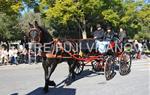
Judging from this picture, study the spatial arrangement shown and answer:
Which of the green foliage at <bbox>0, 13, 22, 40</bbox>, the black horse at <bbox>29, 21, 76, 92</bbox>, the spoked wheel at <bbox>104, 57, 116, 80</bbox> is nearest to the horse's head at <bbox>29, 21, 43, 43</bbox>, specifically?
the black horse at <bbox>29, 21, 76, 92</bbox>

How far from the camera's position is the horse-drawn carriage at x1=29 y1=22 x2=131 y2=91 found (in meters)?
13.5

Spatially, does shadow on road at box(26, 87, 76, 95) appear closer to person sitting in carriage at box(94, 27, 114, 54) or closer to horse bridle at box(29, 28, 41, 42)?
horse bridle at box(29, 28, 41, 42)

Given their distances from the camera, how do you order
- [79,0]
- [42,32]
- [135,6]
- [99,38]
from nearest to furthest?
[42,32] → [99,38] → [79,0] → [135,6]

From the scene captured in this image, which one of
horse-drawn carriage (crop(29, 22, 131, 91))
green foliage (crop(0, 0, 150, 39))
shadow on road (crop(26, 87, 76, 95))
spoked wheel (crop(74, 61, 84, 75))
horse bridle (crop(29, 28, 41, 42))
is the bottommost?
shadow on road (crop(26, 87, 76, 95))

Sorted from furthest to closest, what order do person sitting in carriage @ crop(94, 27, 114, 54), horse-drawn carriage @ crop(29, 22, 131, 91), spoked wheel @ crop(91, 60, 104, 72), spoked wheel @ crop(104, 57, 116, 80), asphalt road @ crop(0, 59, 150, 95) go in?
spoked wheel @ crop(91, 60, 104, 72) → person sitting in carriage @ crop(94, 27, 114, 54) → spoked wheel @ crop(104, 57, 116, 80) → horse-drawn carriage @ crop(29, 22, 131, 91) → asphalt road @ crop(0, 59, 150, 95)

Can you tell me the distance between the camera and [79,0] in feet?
116

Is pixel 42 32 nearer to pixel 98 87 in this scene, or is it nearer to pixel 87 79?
pixel 98 87

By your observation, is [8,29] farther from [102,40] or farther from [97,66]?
[102,40]

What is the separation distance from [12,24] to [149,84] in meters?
42.9

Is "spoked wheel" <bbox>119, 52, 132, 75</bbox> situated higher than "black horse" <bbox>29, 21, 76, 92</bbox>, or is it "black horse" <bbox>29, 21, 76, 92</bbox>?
"black horse" <bbox>29, 21, 76, 92</bbox>

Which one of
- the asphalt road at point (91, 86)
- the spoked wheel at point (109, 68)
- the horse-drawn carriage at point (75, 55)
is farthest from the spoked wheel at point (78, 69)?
the spoked wheel at point (109, 68)

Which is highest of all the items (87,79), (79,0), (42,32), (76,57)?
(79,0)

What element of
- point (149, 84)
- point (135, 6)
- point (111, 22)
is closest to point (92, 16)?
point (111, 22)

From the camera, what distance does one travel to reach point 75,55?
51.4ft
